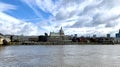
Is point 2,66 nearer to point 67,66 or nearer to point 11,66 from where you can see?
point 11,66

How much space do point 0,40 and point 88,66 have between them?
109983mm

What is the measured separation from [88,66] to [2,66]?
9659 millimetres

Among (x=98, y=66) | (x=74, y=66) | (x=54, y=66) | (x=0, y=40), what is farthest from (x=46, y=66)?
(x=0, y=40)

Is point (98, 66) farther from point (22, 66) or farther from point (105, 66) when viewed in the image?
point (22, 66)

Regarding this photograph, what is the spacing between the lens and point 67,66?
3259 centimetres

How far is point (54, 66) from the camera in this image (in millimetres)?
32531

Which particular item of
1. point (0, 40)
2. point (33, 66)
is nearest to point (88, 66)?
point (33, 66)

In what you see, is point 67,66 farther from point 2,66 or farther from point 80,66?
point 2,66

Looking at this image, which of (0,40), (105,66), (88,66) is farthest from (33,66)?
(0,40)

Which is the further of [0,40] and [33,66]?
[0,40]

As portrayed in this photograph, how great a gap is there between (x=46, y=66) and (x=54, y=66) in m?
1.02

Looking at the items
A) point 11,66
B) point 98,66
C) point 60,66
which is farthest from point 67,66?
point 11,66

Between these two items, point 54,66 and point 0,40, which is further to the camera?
point 0,40

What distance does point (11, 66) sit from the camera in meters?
32.4
